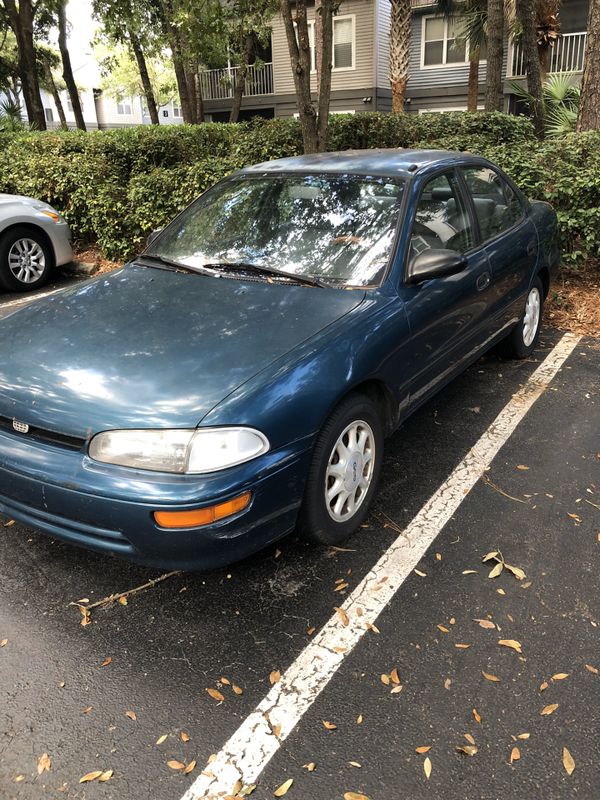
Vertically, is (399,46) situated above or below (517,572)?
above

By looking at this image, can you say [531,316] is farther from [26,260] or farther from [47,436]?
[26,260]

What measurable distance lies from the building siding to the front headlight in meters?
23.0

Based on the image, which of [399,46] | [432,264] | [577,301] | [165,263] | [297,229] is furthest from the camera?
[399,46]

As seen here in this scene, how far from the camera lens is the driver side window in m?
3.52

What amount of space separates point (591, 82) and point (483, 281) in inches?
212

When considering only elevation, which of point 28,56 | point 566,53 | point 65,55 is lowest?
point 566,53

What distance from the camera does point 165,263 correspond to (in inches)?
148

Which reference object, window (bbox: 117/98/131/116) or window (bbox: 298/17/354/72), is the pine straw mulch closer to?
window (bbox: 298/17/354/72)

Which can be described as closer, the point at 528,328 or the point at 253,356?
the point at 253,356

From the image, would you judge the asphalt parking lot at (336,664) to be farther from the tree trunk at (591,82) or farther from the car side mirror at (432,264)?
the tree trunk at (591,82)

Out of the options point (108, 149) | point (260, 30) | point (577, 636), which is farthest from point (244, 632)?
point (260, 30)

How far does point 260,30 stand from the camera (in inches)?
634

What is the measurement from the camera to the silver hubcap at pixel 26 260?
7.50m

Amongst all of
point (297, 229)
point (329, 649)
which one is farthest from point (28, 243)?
point (329, 649)
